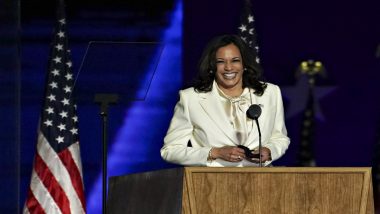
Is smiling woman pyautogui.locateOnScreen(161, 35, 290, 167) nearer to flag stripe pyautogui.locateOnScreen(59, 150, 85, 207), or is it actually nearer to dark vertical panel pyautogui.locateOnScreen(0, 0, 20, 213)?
flag stripe pyautogui.locateOnScreen(59, 150, 85, 207)

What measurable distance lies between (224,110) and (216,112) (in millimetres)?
37

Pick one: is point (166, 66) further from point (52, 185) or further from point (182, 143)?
point (182, 143)

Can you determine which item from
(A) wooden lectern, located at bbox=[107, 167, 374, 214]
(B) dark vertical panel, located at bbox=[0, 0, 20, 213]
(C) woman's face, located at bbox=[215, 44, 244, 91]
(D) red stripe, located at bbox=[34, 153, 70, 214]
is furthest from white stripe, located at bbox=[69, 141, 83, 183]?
(A) wooden lectern, located at bbox=[107, 167, 374, 214]

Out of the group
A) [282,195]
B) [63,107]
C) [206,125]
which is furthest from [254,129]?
[63,107]

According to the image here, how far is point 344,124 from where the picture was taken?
7270 millimetres

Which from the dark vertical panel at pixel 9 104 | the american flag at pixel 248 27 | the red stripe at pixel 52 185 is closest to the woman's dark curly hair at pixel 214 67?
the american flag at pixel 248 27

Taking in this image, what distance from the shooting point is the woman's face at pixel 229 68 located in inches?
182

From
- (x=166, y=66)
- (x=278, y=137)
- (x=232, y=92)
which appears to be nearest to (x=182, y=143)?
(x=232, y=92)

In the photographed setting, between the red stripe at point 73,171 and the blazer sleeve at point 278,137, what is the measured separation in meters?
2.24

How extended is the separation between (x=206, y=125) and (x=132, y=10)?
286 centimetres

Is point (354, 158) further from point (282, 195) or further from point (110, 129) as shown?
point (282, 195)

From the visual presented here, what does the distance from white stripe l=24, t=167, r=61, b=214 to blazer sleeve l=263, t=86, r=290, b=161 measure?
2.31 meters

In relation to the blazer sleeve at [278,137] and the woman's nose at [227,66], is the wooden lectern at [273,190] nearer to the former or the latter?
the blazer sleeve at [278,137]

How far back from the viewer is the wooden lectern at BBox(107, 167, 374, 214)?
3746 mm
